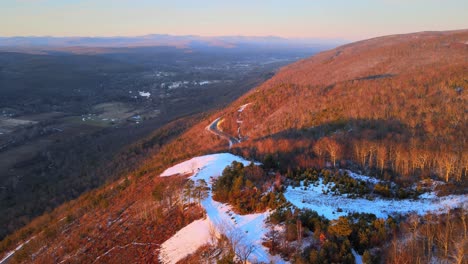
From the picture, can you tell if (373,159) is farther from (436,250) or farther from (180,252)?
(180,252)

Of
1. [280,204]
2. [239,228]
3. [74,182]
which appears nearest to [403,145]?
[280,204]

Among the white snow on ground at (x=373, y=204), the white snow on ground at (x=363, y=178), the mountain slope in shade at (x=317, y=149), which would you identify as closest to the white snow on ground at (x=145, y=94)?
the mountain slope in shade at (x=317, y=149)

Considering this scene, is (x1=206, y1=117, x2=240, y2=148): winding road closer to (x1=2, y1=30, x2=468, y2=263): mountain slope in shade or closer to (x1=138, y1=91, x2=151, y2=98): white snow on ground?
(x1=2, y1=30, x2=468, y2=263): mountain slope in shade

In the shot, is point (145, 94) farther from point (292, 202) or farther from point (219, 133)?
point (292, 202)

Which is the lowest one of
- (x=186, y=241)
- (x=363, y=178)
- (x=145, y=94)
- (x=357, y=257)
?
(x=145, y=94)

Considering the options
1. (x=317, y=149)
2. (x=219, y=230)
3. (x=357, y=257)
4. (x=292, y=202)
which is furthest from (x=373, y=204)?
(x=219, y=230)
